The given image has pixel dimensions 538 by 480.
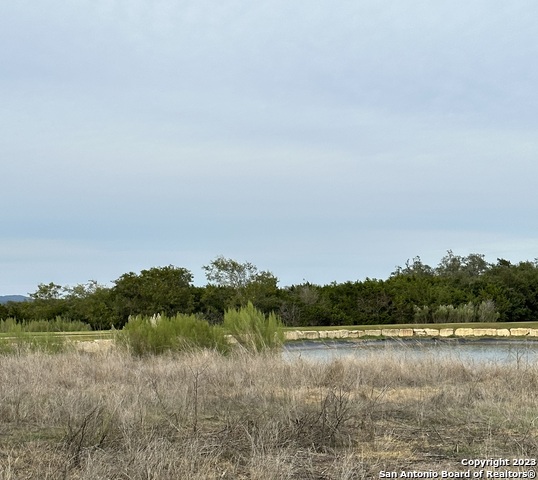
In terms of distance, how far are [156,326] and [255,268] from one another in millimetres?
21387

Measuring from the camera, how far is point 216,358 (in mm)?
10492

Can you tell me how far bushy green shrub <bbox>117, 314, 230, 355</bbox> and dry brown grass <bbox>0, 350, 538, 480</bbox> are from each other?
9.74 ft

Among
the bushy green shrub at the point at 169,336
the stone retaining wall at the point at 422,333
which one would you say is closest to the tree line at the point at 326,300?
the stone retaining wall at the point at 422,333

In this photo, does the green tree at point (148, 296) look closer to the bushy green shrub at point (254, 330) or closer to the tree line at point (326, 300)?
the tree line at point (326, 300)

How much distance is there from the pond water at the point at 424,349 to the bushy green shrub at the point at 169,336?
54.4 inches

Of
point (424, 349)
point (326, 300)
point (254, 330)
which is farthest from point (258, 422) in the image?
point (326, 300)

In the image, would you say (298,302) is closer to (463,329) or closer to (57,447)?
(463,329)

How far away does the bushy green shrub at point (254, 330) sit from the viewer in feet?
39.5

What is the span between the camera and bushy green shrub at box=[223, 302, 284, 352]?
12.0 metres

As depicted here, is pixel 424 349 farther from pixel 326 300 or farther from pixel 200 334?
pixel 326 300

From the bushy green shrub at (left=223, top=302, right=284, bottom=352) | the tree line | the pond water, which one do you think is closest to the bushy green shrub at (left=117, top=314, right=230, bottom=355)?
the bushy green shrub at (left=223, top=302, right=284, bottom=352)

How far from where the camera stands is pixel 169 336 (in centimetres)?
1246

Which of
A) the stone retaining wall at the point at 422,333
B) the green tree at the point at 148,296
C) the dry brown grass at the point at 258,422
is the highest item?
the green tree at the point at 148,296

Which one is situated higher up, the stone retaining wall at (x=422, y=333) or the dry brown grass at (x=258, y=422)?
the stone retaining wall at (x=422, y=333)
